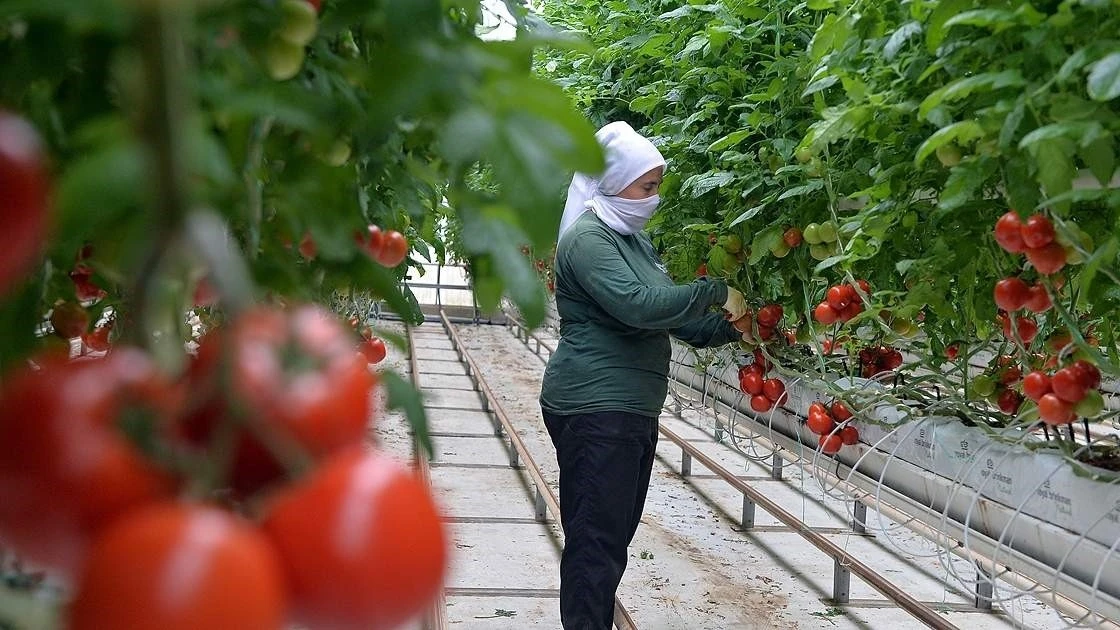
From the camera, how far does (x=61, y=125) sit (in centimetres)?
46

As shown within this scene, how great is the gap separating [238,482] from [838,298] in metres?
2.36

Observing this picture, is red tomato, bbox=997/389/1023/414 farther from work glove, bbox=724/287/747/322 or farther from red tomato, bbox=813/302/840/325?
work glove, bbox=724/287/747/322

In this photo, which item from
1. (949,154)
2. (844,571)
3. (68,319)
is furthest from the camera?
(844,571)

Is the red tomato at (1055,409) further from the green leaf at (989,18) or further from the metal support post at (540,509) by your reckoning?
the metal support post at (540,509)

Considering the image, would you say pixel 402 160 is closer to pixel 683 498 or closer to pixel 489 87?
pixel 489 87

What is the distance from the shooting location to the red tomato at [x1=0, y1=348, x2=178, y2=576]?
0.28m

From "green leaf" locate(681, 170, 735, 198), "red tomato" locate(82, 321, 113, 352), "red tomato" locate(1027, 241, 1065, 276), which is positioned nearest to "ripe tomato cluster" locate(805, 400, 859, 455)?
"green leaf" locate(681, 170, 735, 198)

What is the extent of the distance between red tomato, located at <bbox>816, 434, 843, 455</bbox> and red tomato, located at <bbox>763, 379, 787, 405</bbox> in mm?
432

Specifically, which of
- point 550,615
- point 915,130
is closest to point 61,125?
point 915,130

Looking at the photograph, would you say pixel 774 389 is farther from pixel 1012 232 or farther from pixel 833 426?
pixel 1012 232

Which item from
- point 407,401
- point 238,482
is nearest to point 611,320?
point 407,401

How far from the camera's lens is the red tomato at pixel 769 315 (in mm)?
3104

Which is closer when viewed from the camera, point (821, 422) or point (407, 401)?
point (407, 401)

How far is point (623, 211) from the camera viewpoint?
9.00 ft
